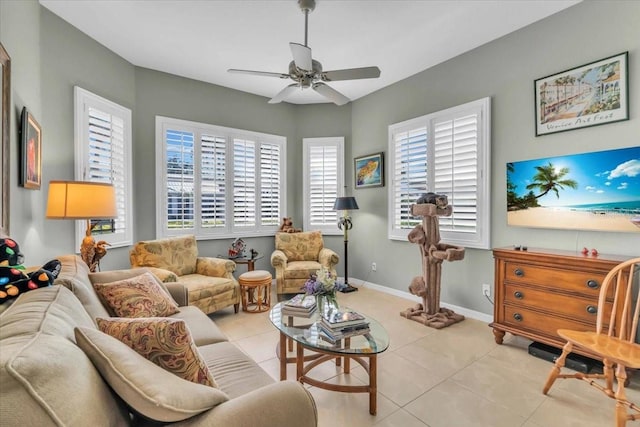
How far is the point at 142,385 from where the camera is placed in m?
0.84

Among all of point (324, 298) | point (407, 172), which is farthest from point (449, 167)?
point (324, 298)

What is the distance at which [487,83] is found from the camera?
3219mm

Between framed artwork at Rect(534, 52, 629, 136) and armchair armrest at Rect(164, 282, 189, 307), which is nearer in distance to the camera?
framed artwork at Rect(534, 52, 629, 136)

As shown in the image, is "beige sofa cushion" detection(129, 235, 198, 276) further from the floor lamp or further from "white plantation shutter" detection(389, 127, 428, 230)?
"white plantation shutter" detection(389, 127, 428, 230)

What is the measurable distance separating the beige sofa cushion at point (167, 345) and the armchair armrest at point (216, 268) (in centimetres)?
243

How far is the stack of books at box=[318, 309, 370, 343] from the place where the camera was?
6.07 ft

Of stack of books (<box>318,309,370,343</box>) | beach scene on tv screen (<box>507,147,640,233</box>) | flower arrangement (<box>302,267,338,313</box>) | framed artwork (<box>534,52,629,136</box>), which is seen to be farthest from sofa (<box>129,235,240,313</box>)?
framed artwork (<box>534,52,629,136</box>)

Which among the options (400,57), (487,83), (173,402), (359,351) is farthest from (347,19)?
(173,402)

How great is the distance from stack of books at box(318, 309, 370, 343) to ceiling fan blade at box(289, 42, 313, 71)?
1.91 meters

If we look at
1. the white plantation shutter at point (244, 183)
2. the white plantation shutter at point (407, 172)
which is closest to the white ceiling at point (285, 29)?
the white plantation shutter at point (407, 172)

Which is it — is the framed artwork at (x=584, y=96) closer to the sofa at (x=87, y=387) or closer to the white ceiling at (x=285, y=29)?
the white ceiling at (x=285, y=29)

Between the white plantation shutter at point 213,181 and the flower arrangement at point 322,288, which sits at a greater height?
the white plantation shutter at point 213,181

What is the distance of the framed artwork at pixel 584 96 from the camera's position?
2367 mm

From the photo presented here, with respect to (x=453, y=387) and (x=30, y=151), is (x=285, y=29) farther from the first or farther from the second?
(x=453, y=387)
